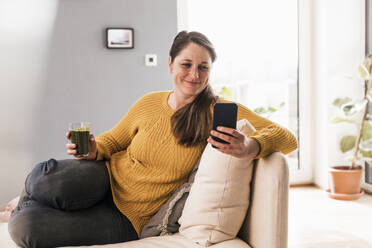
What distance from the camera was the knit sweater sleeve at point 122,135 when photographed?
180 centimetres

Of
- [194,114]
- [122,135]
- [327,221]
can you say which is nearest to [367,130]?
[327,221]

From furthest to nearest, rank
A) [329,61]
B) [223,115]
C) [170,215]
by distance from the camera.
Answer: [329,61], [170,215], [223,115]

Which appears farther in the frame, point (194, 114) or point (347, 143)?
point (347, 143)

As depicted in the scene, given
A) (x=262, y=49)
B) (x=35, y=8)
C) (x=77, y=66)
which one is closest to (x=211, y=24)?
(x=262, y=49)

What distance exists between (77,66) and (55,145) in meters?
0.67

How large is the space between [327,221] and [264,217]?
5.84 ft

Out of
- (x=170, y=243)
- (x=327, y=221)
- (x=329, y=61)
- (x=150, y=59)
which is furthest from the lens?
(x=329, y=61)

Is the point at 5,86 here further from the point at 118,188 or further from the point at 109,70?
the point at 118,188

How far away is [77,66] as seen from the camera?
10.1 feet

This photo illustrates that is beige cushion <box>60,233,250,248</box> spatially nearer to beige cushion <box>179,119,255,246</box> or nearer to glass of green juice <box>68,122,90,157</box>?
beige cushion <box>179,119,255,246</box>

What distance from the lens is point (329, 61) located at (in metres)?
3.51

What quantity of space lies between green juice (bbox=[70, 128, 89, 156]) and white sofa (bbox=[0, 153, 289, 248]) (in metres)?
0.44

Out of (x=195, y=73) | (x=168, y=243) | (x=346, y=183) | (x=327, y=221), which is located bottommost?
(x=327, y=221)

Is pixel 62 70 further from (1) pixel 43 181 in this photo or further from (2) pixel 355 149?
(2) pixel 355 149
